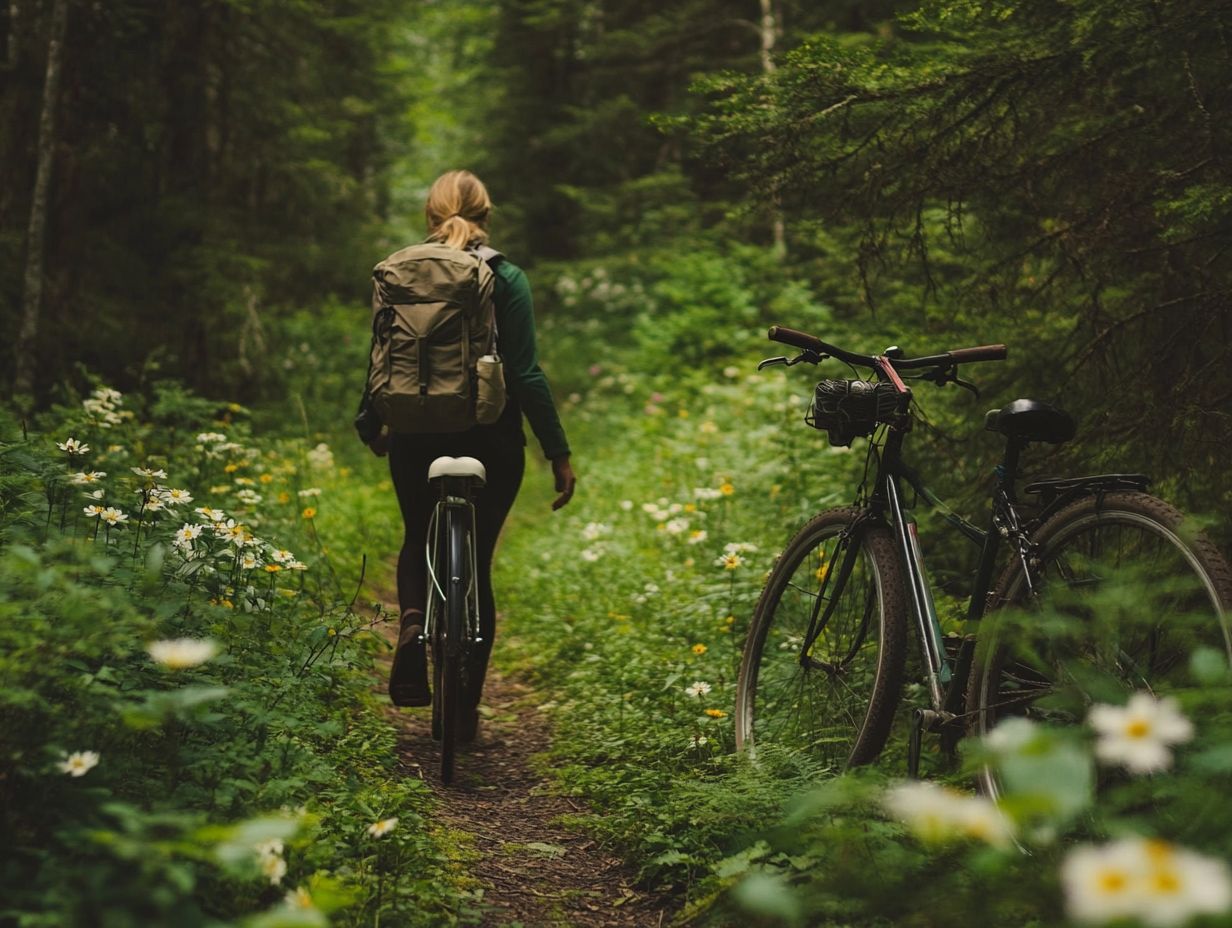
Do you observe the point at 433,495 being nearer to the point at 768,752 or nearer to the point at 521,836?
the point at 521,836

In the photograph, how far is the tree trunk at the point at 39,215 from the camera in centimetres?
779

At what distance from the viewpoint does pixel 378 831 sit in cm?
242

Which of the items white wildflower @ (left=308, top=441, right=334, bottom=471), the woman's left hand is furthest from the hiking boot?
white wildflower @ (left=308, top=441, right=334, bottom=471)

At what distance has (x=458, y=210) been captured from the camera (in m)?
4.21

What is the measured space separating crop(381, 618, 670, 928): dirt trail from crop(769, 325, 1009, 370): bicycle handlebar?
5.91ft

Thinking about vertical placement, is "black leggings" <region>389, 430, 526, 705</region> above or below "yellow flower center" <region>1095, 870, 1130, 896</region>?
above

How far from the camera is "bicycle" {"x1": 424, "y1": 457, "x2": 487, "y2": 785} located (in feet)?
12.2

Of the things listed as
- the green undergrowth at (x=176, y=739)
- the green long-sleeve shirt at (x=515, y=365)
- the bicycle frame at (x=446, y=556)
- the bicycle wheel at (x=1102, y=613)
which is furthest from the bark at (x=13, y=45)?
the bicycle wheel at (x=1102, y=613)

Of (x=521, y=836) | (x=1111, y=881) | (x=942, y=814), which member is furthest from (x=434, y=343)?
(x=1111, y=881)

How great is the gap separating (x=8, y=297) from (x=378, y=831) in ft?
25.6

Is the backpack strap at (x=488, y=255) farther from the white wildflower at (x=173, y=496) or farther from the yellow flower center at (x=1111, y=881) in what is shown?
the yellow flower center at (x=1111, y=881)

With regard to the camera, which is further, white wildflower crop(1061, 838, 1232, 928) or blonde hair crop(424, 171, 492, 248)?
blonde hair crop(424, 171, 492, 248)

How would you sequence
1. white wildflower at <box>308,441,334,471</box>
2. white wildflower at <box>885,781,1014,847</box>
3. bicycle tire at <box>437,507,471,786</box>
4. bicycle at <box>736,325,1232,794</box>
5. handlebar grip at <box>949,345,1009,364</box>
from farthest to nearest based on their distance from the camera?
white wildflower at <box>308,441,334,471</box>, bicycle tire at <box>437,507,471,786</box>, handlebar grip at <box>949,345,1009,364</box>, bicycle at <box>736,325,1232,794</box>, white wildflower at <box>885,781,1014,847</box>

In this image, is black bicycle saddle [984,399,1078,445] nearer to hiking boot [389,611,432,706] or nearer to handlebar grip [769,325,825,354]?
handlebar grip [769,325,825,354]
